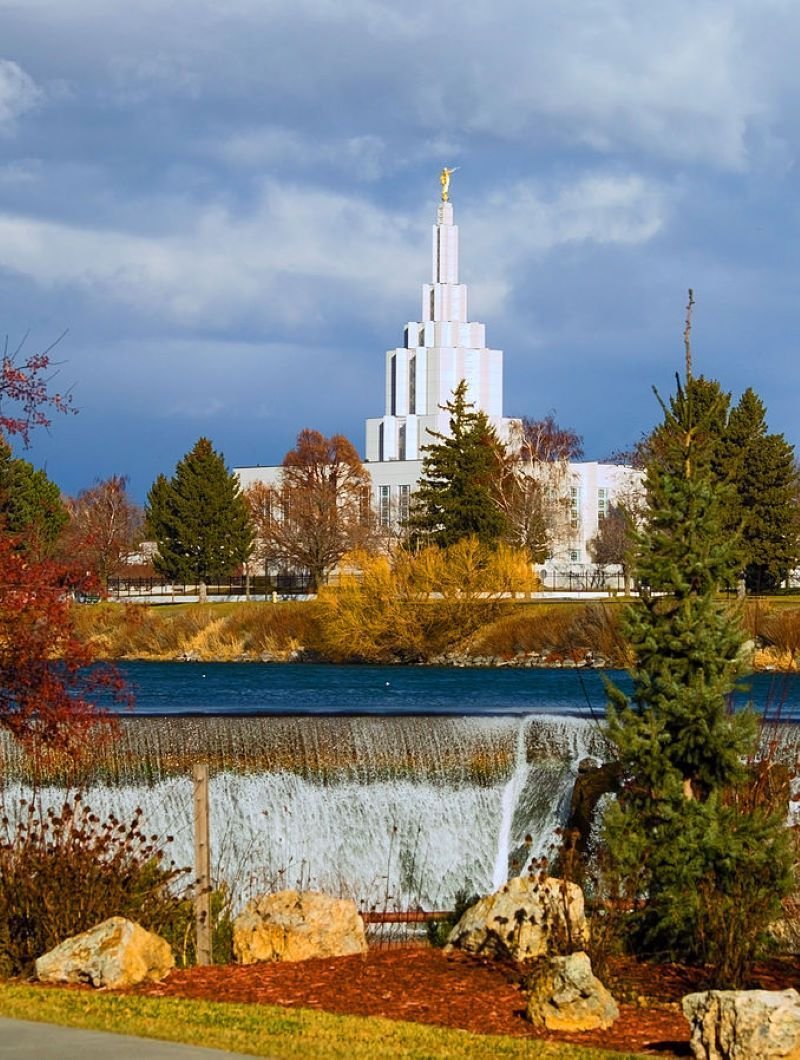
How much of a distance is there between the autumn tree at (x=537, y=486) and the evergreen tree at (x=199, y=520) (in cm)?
1449

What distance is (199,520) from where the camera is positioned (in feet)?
271

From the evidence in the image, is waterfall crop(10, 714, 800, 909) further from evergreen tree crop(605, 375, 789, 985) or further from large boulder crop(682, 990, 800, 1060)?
large boulder crop(682, 990, 800, 1060)

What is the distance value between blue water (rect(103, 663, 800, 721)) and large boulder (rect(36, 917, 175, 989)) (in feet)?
66.3

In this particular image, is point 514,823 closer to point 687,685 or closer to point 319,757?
point 319,757

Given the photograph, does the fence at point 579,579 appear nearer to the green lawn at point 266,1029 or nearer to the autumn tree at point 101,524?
the autumn tree at point 101,524

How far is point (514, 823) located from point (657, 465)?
8.54 meters

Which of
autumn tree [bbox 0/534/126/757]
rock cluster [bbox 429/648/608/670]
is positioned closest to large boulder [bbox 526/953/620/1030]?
autumn tree [bbox 0/534/126/757]

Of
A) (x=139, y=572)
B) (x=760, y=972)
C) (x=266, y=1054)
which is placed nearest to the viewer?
(x=266, y=1054)

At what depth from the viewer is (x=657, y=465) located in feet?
40.2

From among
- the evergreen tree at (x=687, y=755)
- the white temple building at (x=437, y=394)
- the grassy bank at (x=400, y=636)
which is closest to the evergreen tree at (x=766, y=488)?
the grassy bank at (x=400, y=636)

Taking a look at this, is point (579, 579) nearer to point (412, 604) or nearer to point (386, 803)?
point (412, 604)

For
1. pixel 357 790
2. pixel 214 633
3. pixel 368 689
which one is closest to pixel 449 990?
pixel 357 790

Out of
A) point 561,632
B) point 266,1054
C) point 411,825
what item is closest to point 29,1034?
point 266,1054

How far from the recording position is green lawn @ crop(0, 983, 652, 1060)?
27.6 ft
